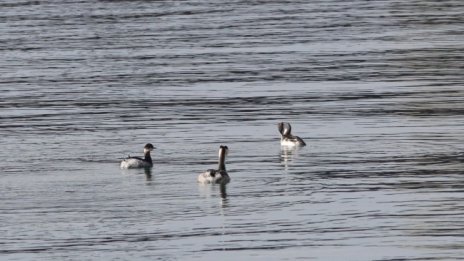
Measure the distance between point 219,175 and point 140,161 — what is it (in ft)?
7.00

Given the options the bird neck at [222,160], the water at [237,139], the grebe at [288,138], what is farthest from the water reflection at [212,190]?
the grebe at [288,138]

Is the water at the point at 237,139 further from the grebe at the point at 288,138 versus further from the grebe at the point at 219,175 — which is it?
the grebe at the point at 288,138

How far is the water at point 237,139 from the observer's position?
2352 cm

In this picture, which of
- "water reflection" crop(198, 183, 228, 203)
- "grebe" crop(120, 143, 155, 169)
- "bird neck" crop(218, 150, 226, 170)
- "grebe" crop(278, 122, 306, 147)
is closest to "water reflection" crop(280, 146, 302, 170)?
"grebe" crop(278, 122, 306, 147)

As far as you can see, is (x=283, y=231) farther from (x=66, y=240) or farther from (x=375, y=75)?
(x=375, y=75)

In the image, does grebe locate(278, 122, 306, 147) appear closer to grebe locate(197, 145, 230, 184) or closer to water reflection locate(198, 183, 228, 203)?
grebe locate(197, 145, 230, 184)

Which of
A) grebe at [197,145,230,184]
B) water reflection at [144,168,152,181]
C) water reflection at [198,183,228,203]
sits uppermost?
grebe at [197,145,230,184]

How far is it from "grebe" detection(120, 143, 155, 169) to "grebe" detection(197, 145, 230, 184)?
162 centimetres

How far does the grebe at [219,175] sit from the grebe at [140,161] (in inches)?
63.7

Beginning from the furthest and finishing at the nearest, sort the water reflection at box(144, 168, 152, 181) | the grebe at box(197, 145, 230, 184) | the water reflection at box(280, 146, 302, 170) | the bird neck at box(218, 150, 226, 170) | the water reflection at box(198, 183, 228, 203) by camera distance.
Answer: the water reflection at box(280, 146, 302, 170) < the water reflection at box(144, 168, 152, 181) < the bird neck at box(218, 150, 226, 170) < the grebe at box(197, 145, 230, 184) < the water reflection at box(198, 183, 228, 203)

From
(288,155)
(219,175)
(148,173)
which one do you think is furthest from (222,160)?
(288,155)

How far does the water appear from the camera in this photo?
2352 cm

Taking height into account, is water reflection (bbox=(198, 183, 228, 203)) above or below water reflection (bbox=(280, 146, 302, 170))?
below

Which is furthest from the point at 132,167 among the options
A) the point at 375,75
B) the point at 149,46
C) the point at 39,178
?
the point at 149,46
